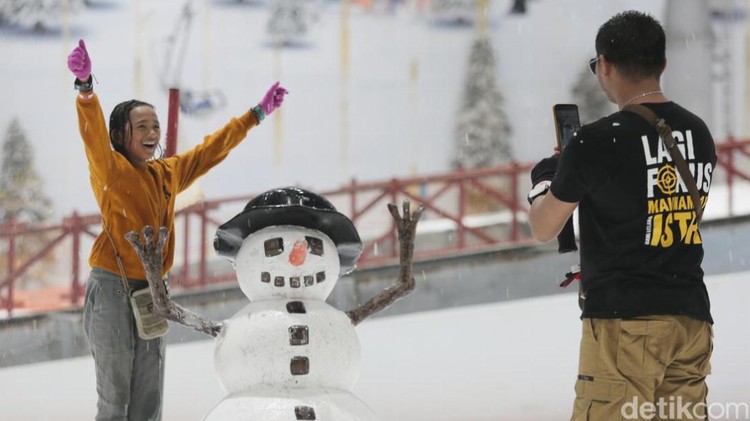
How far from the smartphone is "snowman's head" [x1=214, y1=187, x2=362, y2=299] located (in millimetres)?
754

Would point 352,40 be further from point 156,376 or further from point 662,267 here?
point 662,267

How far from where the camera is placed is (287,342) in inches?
113

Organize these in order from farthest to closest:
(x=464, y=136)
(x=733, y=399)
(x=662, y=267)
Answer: (x=464, y=136) → (x=733, y=399) → (x=662, y=267)

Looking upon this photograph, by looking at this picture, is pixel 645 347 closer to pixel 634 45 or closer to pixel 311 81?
pixel 634 45

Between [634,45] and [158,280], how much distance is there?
1.40 m

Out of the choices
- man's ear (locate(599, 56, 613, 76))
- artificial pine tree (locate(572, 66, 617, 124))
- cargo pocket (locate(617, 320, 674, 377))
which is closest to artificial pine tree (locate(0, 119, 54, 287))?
artificial pine tree (locate(572, 66, 617, 124))

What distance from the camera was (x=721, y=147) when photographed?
25.8ft

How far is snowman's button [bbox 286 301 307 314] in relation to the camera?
2934 millimetres

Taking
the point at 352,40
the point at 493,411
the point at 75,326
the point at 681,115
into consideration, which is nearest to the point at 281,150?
the point at 352,40

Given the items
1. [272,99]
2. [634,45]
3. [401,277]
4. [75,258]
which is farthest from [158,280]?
[75,258]

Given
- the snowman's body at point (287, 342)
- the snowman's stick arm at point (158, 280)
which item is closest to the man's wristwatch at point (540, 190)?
the snowman's body at point (287, 342)

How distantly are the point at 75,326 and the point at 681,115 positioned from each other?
4995 millimetres

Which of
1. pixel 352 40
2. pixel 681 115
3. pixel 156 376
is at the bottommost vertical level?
pixel 156 376

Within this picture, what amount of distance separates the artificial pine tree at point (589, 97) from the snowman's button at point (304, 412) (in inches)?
317
